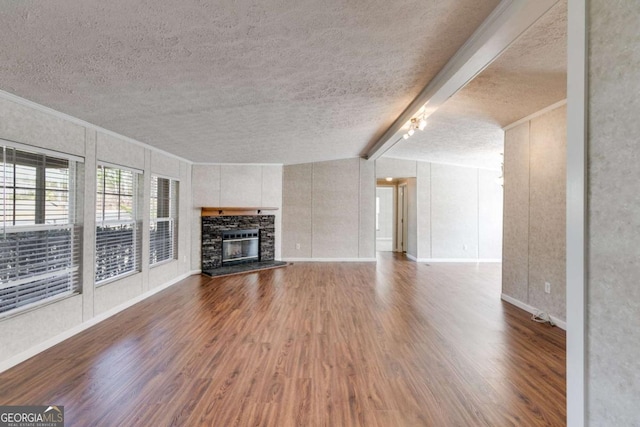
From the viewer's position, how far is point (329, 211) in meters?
7.38

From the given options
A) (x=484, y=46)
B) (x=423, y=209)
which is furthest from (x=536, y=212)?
(x=423, y=209)

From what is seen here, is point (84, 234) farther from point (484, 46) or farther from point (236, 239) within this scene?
point (484, 46)

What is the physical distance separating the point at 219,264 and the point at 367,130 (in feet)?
13.6

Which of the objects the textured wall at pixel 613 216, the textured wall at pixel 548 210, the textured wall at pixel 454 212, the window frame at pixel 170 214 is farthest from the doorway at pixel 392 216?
the textured wall at pixel 613 216

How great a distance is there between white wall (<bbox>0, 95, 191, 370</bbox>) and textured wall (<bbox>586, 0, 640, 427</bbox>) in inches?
156

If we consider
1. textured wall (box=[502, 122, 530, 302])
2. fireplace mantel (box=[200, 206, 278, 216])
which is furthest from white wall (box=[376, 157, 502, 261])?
fireplace mantel (box=[200, 206, 278, 216])

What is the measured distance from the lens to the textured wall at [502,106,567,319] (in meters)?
3.31

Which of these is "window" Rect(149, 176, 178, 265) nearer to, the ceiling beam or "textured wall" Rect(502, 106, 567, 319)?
the ceiling beam

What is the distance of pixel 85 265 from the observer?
3.18m

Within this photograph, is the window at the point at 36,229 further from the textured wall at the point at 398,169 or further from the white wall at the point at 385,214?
the white wall at the point at 385,214

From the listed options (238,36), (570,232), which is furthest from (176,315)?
(570,232)

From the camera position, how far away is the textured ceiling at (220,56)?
1.63m

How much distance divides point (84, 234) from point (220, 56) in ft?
8.58

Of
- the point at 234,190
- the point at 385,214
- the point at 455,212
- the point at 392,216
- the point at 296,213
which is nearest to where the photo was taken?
the point at 234,190
